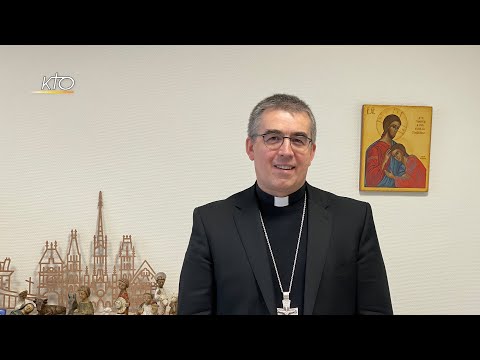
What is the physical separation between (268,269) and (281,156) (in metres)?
0.37

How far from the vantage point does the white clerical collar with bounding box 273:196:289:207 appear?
1.95 meters

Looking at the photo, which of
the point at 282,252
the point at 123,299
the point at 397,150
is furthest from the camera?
the point at 397,150

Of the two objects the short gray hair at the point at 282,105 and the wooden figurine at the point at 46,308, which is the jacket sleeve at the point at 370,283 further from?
the wooden figurine at the point at 46,308

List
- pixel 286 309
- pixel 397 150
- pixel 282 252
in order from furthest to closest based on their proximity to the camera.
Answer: pixel 397 150 < pixel 282 252 < pixel 286 309

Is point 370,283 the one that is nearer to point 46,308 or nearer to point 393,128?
point 393,128

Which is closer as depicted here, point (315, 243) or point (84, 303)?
point (315, 243)

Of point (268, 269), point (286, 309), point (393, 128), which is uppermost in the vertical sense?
point (393, 128)

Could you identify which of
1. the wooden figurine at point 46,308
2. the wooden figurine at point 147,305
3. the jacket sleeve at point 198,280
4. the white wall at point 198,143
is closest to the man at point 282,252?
the jacket sleeve at point 198,280

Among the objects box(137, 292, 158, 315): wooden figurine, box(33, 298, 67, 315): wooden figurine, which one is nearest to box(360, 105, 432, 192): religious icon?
box(137, 292, 158, 315): wooden figurine

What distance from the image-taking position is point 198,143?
11.1 ft

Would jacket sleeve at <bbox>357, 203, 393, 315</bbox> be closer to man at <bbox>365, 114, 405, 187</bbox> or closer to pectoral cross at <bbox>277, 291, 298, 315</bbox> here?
pectoral cross at <bbox>277, 291, 298, 315</bbox>

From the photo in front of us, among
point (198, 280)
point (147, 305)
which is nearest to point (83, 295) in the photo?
point (147, 305)

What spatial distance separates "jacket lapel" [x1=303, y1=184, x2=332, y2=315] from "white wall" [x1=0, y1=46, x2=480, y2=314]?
1.46m

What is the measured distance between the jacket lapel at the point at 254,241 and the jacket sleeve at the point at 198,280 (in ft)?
0.43
